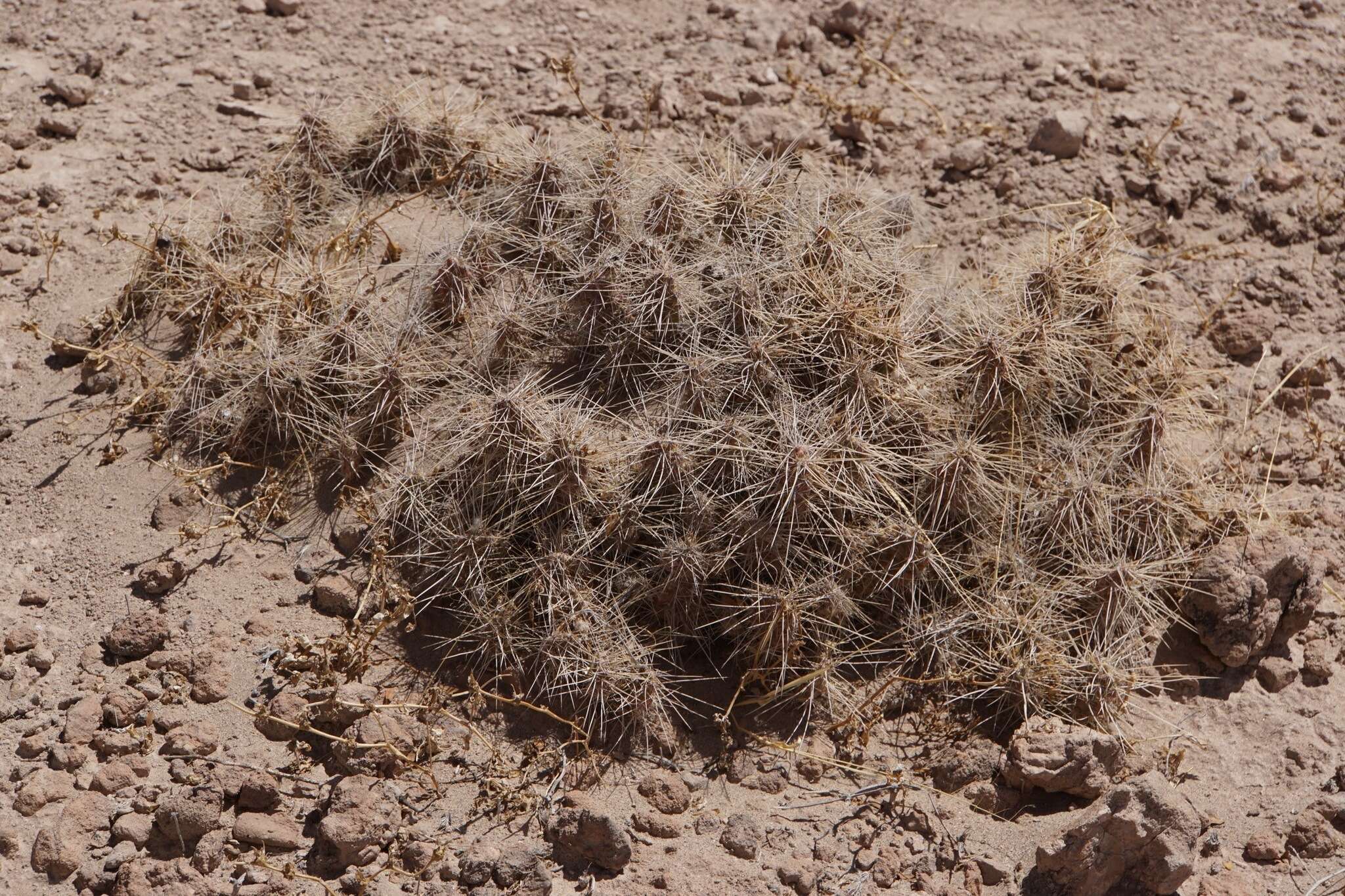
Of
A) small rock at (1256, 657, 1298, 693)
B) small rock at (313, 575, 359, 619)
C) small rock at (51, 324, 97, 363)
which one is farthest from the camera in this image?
small rock at (51, 324, 97, 363)

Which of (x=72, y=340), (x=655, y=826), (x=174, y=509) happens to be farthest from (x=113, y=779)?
(x=72, y=340)

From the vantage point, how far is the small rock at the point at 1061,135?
568 centimetres

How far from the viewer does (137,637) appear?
3881 mm

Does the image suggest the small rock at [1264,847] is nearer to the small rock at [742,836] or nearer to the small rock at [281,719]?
the small rock at [742,836]

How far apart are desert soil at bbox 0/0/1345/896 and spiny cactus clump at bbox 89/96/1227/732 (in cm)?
27

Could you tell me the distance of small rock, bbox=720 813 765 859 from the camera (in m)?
3.61

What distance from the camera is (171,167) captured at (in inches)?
216

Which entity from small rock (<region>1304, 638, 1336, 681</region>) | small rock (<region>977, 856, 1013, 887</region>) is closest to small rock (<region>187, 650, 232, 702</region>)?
small rock (<region>977, 856, 1013, 887</region>)

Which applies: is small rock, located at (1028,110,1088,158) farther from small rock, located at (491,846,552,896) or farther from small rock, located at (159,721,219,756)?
small rock, located at (159,721,219,756)

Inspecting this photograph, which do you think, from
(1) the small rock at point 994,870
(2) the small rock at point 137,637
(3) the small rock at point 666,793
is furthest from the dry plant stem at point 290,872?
(1) the small rock at point 994,870

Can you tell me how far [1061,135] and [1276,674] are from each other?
2.77 meters

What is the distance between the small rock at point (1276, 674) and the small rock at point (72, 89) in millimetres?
5785

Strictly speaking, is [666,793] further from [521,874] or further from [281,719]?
[281,719]

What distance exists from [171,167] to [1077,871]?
4.82m
